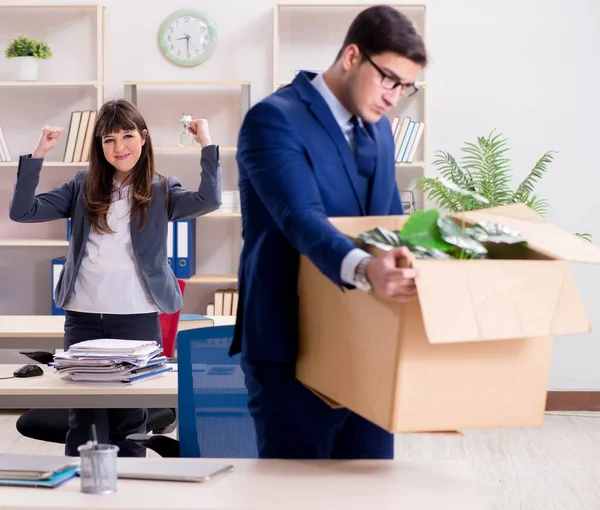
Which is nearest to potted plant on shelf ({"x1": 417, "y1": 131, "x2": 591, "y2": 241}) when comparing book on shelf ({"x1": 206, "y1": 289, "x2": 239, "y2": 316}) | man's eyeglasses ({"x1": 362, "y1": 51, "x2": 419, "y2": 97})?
book on shelf ({"x1": 206, "y1": 289, "x2": 239, "y2": 316})

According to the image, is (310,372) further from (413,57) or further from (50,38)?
(50,38)

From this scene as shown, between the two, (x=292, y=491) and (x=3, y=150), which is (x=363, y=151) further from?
(x=3, y=150)

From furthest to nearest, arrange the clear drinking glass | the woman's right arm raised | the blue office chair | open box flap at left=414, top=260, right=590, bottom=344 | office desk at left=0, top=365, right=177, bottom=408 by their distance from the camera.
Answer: the woman's right arm raised, office desk at left=0, top=365, right=177, bottom=408, the blue office chair, the clear drinking glass, open box flap at left=414, top=260, right=590, bottom=344

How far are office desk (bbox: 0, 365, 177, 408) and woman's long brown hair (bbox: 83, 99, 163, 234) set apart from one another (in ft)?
2.33

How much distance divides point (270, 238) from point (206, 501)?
0.50m

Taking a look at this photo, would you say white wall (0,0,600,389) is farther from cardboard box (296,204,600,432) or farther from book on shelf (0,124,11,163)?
cardboard box (296,204,600,432)

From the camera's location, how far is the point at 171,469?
178cm

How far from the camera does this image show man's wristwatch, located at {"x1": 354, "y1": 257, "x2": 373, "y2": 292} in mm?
1527

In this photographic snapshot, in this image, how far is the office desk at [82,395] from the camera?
2.70m

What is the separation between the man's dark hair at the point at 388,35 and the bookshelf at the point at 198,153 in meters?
3.83

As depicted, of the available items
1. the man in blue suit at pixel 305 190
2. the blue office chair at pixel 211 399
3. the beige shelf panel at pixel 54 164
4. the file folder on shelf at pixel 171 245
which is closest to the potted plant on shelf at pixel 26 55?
the beige shelf panel at pixel 54 164

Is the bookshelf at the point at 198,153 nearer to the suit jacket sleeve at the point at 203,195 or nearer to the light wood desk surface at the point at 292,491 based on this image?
the suit jacket sleeve at the point at 203,195

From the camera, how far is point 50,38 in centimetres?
566

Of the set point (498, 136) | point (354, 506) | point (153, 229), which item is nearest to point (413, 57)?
point (354, 506)
